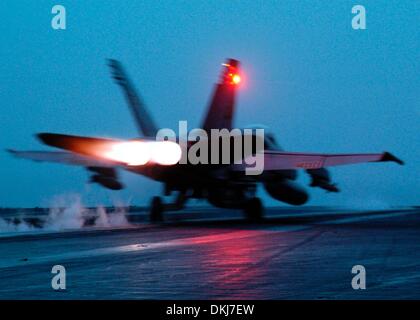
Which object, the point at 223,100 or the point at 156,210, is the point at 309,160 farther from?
the point at 156,210

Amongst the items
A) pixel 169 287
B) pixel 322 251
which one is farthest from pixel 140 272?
pixel 322 251

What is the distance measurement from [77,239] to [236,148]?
25.7 feet

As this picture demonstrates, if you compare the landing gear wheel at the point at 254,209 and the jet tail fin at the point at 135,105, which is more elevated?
the jet tail fin at the point at 135,105

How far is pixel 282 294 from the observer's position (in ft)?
36.8

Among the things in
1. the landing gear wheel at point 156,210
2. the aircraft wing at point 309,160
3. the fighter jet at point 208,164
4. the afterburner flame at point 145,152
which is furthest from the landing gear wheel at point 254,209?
the afterburner flame at point 145,152

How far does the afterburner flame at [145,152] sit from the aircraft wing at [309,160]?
552cm

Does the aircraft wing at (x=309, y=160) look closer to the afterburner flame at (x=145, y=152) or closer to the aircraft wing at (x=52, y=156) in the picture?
the afterburner flame at (x=145, y=152)

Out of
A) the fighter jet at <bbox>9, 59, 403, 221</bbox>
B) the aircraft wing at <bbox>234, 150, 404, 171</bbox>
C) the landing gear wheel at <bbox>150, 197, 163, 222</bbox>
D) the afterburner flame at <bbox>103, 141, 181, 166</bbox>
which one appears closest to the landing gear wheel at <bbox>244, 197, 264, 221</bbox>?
the fighter jet at <bbox>9, 59, 403, 221</bbox>

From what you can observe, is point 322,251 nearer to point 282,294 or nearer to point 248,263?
point 248,263

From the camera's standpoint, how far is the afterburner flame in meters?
27.3

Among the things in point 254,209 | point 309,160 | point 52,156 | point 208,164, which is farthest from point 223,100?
point 52,156

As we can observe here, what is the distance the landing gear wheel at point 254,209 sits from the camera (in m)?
34.9

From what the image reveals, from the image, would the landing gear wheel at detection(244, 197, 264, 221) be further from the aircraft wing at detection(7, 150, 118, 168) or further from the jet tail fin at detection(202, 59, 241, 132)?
the aircraft wing at detection(7, 150, 118, 168)
